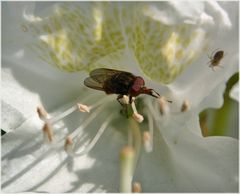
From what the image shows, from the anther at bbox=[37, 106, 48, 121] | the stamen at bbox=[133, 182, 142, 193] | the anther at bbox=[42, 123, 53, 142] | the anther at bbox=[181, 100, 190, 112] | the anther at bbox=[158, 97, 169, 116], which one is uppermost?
the anther at bbox=[181, 100, 190, 112]

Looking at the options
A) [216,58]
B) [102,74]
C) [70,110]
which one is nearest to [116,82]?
[102,74]

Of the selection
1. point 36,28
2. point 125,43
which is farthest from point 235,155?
point 36,28

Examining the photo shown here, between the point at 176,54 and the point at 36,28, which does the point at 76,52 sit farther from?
the point at 176,54

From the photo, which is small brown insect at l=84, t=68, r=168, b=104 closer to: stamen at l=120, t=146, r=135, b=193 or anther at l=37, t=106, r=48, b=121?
anther at l=37, t=106, r=48, b=121

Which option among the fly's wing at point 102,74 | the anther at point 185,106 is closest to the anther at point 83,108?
the fly's wing at point 102,74

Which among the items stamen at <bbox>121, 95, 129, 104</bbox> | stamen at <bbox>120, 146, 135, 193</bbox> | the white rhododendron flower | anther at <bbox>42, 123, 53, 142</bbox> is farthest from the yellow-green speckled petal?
stamen at <bbox>120, 146, 135, 193</bbox>

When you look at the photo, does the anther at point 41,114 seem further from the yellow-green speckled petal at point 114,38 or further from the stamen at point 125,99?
the stamen at point 125,99
